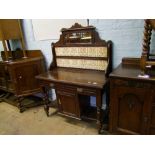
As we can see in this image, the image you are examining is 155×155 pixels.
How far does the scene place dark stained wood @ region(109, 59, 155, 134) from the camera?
1.39 metres

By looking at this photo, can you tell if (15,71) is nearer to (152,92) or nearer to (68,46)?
(68,46)

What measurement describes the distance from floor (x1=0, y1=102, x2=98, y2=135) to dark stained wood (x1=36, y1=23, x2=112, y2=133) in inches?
8.4

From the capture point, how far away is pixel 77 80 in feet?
5.85

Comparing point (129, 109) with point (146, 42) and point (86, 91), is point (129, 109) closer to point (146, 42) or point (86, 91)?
point (86, 91)

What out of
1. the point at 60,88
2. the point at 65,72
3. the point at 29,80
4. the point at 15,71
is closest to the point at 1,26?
the point at 15,71

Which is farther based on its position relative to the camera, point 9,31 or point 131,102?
point 9,31

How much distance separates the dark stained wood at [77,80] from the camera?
1694 mm

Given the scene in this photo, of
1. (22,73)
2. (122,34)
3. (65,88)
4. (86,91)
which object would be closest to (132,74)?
(86,91)

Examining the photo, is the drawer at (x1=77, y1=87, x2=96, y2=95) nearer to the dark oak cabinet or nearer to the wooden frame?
the dark oak cabinet

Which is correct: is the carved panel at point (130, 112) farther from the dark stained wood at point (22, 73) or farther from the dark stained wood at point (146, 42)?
the dark stained wood at point (22, 73)

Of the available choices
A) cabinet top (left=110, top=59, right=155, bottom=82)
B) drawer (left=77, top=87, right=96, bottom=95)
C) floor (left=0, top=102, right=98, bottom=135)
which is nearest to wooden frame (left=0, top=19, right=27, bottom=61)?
floor (left=0, top=102, right=98, bottom=135)

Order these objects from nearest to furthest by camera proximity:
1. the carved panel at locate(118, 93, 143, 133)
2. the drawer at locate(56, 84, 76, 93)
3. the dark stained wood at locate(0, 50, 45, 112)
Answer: the carved panel at locate(118, 93, 143, 133), the drawer at locate(56, 84, 76, 93), the dark stained wood at locate(0, 50, 45, 112)

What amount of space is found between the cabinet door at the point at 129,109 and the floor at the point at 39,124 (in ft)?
1.41

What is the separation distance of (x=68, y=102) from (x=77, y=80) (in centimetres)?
35
